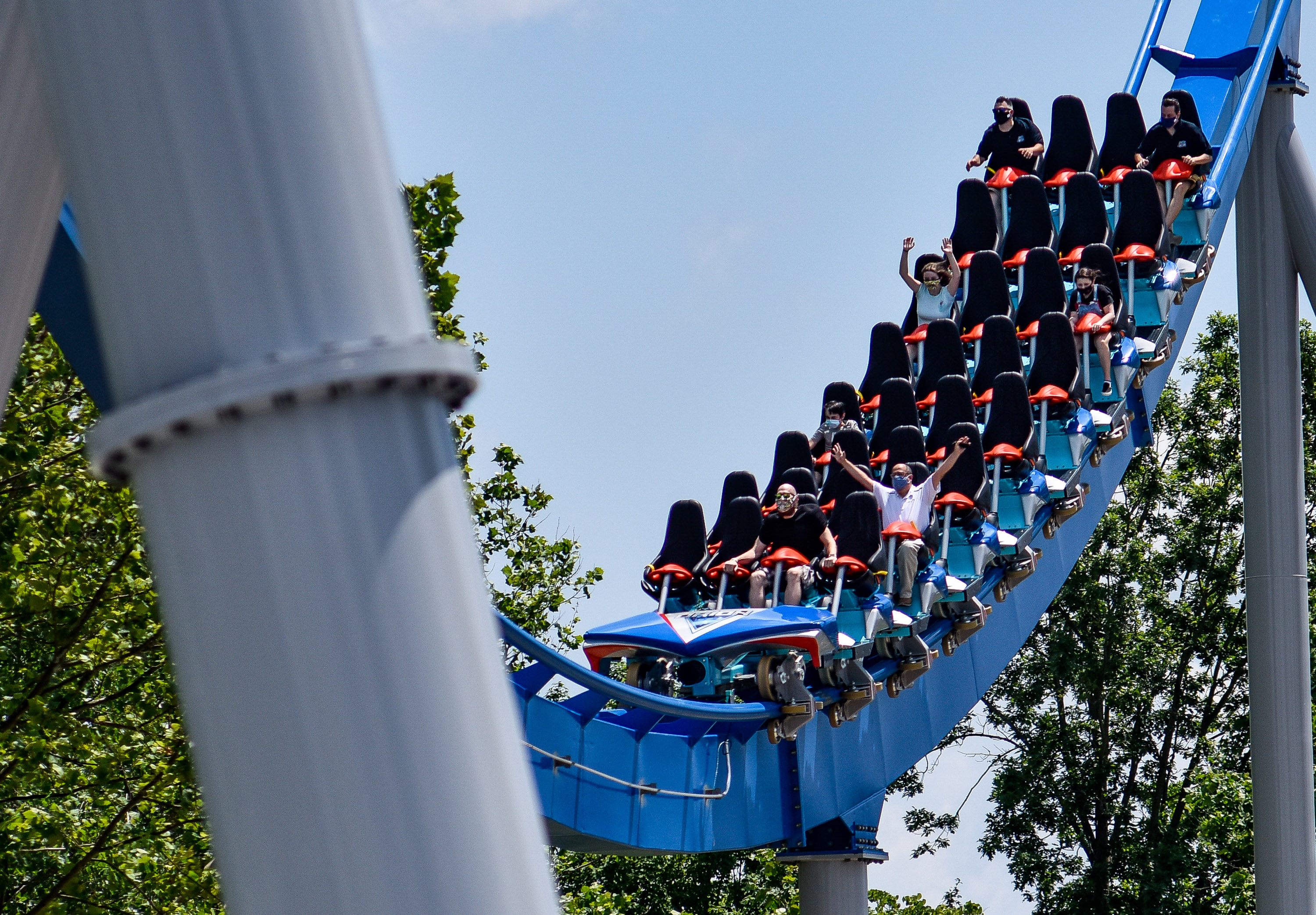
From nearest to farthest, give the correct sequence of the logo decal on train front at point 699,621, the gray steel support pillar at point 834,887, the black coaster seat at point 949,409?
the logo decal on train front at point 699,621 < the gray steel support pillar at point 834,887 < the black coaster seat at point 949,409

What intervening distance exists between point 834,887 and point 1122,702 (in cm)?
1150

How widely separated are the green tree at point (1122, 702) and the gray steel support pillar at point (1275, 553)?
781 centimetres

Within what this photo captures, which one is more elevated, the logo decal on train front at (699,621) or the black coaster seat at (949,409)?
the black coaster seat at (949,409)

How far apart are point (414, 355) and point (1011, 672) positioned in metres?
18.8

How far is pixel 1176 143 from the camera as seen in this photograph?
1156 centimetres

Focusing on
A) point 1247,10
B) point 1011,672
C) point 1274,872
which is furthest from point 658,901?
point 1247,10

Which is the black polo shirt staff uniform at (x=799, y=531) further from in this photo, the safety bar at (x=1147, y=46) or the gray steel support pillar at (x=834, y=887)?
the safety bar at (x=1147, y=46)

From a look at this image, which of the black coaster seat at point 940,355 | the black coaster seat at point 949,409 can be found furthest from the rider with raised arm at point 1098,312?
the black coaster seat at point 949,409

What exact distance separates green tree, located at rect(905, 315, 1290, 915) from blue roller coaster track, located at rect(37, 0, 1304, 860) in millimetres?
7840

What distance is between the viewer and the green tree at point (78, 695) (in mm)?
6641

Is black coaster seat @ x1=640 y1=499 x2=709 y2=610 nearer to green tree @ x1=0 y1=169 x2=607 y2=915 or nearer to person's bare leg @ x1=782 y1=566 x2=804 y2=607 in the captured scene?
person's bare leg @ x1=782 y1=566 x2=804 y2=607

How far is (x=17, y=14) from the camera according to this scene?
1.61m

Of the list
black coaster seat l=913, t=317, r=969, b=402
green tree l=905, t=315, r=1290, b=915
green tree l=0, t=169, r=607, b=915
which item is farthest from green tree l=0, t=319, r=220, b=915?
green tree l=905, t=315, r=1290, b=915

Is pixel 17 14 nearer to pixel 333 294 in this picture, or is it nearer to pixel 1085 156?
pixel 333 294
